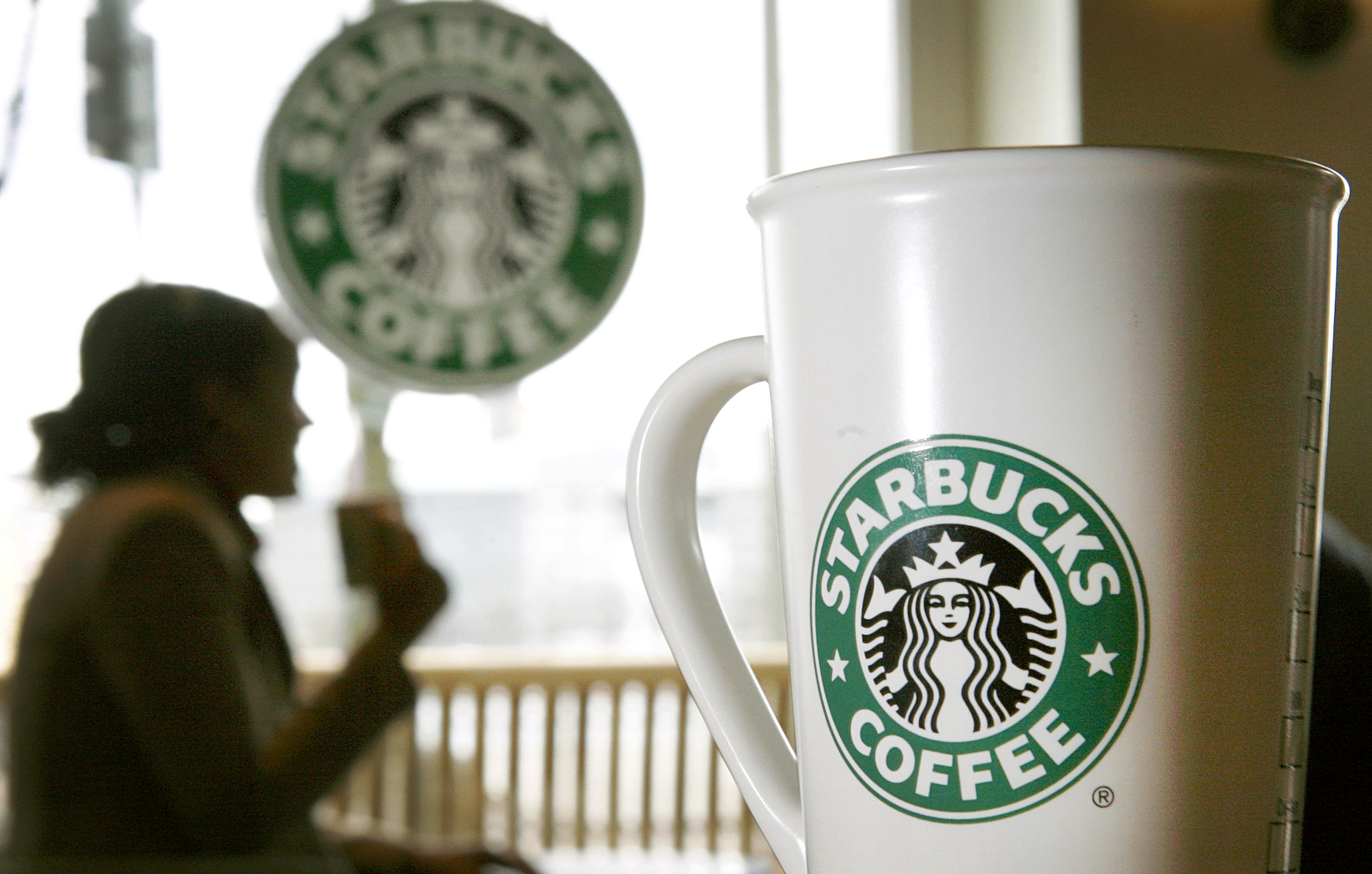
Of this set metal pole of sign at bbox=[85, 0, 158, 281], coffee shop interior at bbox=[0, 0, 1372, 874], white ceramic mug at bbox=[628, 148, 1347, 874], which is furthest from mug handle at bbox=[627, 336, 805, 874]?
metal pole of sign at bbox=[85, 0, 158, 281]

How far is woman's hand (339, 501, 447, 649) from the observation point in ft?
1.47

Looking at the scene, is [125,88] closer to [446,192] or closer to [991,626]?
[446,192]

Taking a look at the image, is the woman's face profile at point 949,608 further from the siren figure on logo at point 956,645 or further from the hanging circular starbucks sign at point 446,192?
the hanging circular starbucks sign at point 446,192

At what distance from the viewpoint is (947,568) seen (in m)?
0.16

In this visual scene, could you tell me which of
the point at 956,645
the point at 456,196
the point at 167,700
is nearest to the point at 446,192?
the point at 456,196

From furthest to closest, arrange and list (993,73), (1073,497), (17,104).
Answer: (17,104)
(993,73)
(1073,497)

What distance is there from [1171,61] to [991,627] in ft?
0.76

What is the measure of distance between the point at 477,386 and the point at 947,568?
344 mm

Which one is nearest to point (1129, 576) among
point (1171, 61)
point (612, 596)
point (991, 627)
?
point (991, 627)

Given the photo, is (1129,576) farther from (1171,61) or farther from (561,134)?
(561,134)

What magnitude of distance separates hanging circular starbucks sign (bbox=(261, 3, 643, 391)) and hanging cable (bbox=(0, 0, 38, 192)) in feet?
0.40

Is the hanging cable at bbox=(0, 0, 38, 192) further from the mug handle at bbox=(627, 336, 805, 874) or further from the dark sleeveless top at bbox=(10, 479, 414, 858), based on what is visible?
the mug handle at bbox=(627, 336, 805, 874)

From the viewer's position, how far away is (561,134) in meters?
0.46

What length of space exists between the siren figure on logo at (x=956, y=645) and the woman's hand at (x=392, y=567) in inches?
12.9
